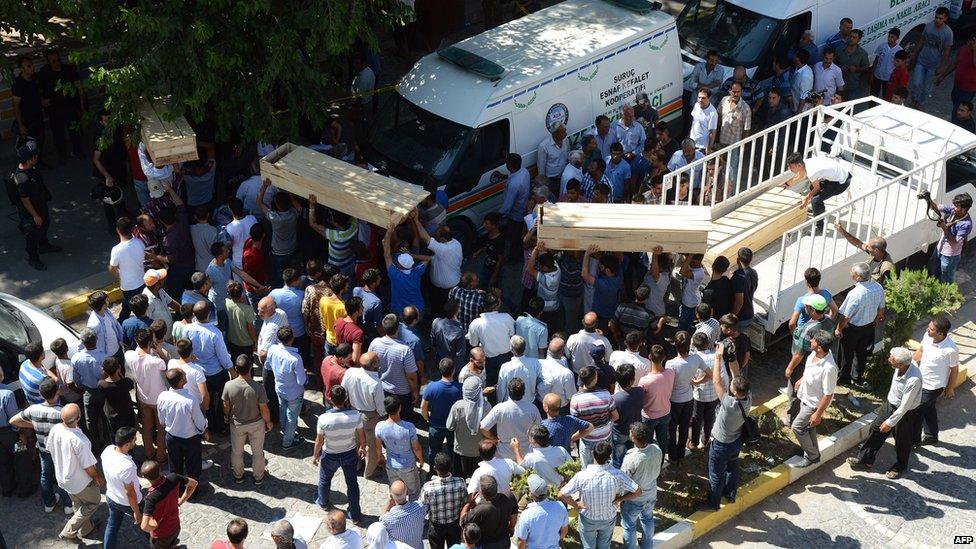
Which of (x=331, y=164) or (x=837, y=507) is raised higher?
(x=331, y=164)

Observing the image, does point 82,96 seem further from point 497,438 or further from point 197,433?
point 497,438

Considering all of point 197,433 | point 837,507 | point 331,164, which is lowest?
point 837,507

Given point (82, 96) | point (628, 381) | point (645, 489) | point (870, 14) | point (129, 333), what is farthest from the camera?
point (870, 14)

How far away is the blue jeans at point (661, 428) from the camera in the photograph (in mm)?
11109

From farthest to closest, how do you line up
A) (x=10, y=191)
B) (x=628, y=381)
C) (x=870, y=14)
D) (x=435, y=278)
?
1. (x=870, y=14)
2. (x=10, y=191)
3. (x=435, y=278)
4. (x=628, y=381)

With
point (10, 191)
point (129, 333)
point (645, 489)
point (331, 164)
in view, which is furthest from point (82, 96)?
point (645, 489)

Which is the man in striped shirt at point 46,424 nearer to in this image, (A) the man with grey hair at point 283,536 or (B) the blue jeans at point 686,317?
(A) the man with grey hair at point 283,536

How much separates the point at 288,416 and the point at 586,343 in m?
2.96

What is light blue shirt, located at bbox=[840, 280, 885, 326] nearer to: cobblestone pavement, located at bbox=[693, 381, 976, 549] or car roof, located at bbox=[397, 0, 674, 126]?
cobblestone pavement, located at bbox=[693, 381, 976, 549]

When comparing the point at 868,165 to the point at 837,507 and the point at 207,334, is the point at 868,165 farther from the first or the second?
the point at 207,334

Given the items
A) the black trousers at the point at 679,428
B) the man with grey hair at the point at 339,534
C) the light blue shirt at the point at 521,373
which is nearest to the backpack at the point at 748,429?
the black trousers at the point at 679,428

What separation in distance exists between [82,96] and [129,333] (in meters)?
6.15

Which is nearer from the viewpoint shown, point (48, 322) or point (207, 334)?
point (207, 334)

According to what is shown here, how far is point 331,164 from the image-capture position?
13.5 metres
